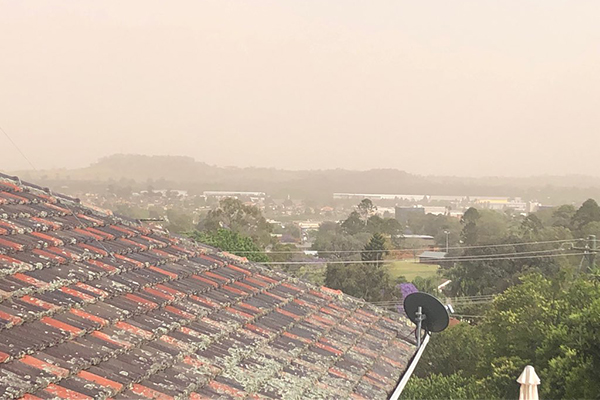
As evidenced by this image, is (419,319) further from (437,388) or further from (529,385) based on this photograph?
(437,388)

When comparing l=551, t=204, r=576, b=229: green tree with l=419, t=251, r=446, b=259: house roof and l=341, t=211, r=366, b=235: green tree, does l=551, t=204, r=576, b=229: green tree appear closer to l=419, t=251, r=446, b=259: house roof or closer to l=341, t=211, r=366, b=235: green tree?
l=419, t=251, r=446, b=259: house roof

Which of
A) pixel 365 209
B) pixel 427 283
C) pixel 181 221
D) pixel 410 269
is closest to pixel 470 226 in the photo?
pixel 410 269

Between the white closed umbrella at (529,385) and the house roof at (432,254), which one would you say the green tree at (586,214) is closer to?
the house roof at (432,254)

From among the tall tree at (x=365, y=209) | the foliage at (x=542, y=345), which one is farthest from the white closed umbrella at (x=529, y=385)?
the tall tree at (x=365, y=209)

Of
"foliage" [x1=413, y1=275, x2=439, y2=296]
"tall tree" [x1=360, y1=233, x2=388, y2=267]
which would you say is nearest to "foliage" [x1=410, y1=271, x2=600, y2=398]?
"foliage" [x1=413, y1=275, x2=439, y2=296]

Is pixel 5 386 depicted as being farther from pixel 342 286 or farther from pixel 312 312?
pixel 342 286
